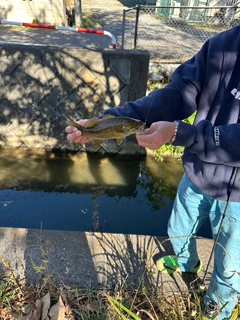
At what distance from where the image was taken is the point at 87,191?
5.20 m

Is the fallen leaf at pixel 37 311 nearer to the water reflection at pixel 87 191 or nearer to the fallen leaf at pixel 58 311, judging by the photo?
the fallen leaf at pixel 58 311

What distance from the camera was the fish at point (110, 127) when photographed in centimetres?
192

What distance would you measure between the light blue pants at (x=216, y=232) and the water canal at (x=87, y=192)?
1966mm

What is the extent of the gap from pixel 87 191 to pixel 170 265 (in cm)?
263

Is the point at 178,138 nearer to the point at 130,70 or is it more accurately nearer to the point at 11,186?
the point at 130,70

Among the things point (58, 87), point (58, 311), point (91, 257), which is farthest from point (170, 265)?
point (58, 87)

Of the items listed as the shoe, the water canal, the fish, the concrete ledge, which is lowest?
the water canal

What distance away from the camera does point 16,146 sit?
589 cm

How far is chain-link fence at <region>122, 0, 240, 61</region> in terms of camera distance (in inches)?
387

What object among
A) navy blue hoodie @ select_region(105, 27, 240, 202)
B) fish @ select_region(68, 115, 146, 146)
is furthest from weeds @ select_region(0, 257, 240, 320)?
fish @ select_region(68, 115, 146, 146)

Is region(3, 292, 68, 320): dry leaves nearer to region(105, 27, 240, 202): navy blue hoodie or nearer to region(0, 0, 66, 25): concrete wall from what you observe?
region(105, 27, 240, 202): navy blue hoodie

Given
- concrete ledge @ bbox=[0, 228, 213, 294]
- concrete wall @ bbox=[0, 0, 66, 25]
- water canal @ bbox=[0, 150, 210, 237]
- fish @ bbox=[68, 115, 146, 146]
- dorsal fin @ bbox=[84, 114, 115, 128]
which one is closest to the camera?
fish @ bbox=[68, 115, 146, 146]

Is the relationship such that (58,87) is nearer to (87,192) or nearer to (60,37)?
(87,192)

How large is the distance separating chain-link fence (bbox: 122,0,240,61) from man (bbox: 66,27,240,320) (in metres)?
6.78
